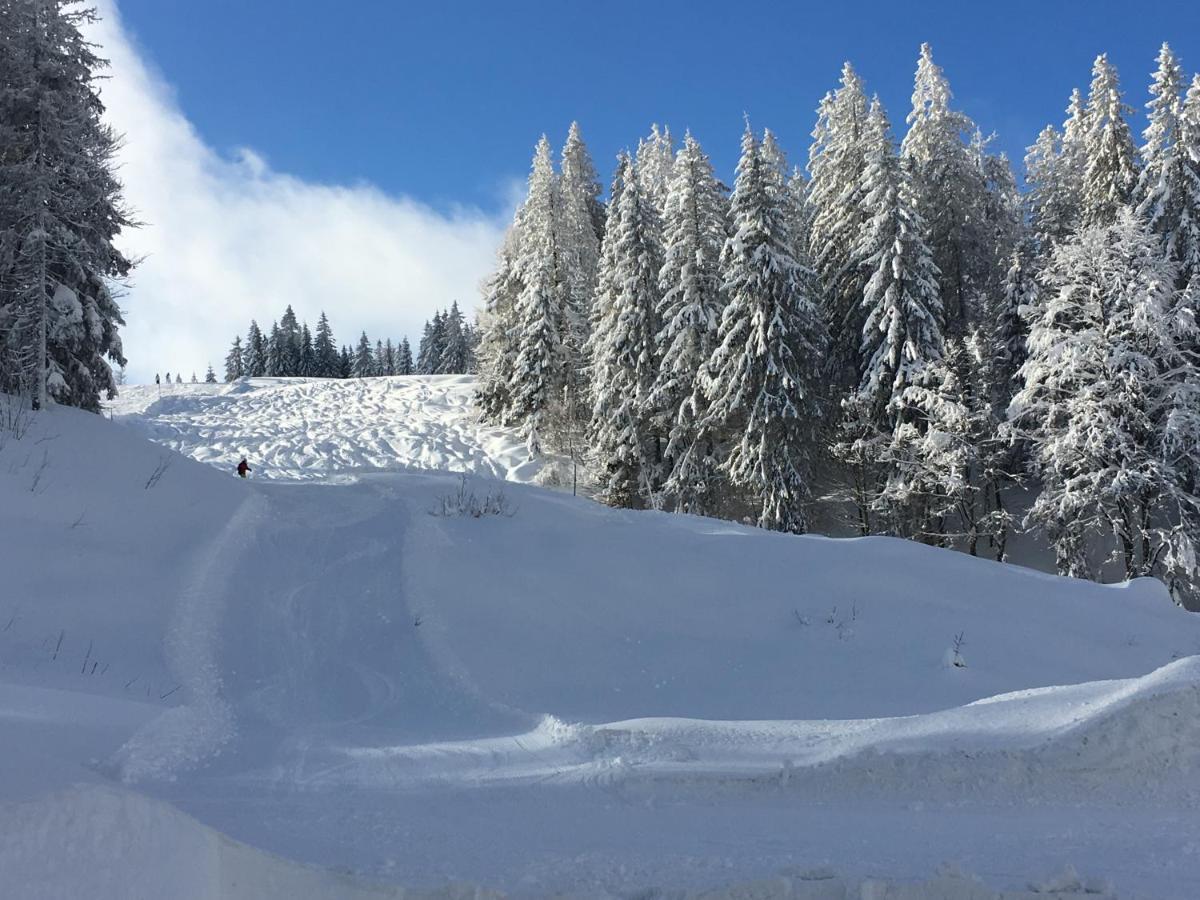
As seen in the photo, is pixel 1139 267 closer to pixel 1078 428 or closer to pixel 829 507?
pixel 1078 428

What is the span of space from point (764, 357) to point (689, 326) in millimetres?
3180

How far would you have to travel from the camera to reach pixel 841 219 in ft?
91.5

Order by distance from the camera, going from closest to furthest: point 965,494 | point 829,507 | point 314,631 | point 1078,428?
point 314,631 < point 1078,428 < point 965,494 < point 829,507

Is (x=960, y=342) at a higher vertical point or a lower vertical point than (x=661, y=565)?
higher

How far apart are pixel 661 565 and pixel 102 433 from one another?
12079mm

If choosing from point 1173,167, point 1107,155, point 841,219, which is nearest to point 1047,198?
point 1107,155

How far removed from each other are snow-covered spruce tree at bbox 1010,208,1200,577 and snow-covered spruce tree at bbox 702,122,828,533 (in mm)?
6881

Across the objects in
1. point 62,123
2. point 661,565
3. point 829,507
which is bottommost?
point 661,565

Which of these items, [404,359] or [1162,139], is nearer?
[1162,139]

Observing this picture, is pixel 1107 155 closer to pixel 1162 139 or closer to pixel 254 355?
pixel 1162 139

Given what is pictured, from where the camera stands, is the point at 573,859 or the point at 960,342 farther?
the point at 960,342

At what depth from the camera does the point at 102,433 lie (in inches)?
603

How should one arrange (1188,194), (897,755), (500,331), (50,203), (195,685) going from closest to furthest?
(897,755)
(195,685)
(50,203)
(1188,194)
(500,331)

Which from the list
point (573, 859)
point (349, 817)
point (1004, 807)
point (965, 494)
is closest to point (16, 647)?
point (349, 817)
